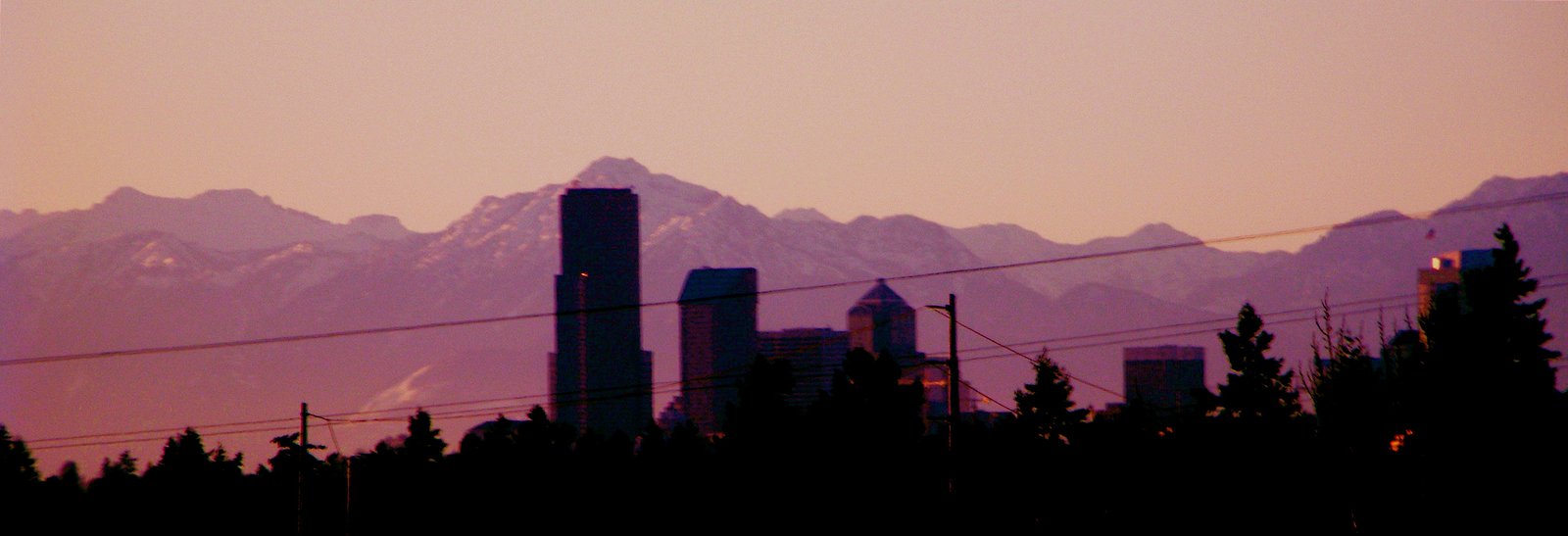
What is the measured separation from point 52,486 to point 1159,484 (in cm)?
9587

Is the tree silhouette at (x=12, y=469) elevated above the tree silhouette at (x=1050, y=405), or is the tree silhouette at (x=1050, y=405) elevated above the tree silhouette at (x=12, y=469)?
the tree silhouette at (x=1050, y=405)

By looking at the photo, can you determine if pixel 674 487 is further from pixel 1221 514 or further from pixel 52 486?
pixel 52 486

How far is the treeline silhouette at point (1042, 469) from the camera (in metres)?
105

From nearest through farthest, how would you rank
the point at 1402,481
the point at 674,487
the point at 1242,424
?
the point at 1402,481 < the point at 674,487 < the point at 1242,424

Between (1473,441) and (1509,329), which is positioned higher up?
(1509,329)

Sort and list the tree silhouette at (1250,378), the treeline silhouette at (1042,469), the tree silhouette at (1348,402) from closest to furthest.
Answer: the tree silhouette at (1348,402) → the treeline silhouette at (1042,469) → the tree silhouette at (1250,378)

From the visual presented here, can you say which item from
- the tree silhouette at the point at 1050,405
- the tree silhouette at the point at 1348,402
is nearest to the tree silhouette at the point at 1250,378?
the tree silhouette at the point at 1050,405

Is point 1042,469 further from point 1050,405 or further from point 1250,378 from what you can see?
point 1250,378

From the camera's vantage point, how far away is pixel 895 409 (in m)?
145

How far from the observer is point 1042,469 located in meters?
128

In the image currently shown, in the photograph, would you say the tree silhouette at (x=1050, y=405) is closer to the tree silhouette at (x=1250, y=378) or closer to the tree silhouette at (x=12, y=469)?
the tree silhouette at (x=1250, y=378)

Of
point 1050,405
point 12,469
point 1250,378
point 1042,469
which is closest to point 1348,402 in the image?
point 1042,469

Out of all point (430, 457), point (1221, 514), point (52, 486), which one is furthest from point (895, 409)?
Result: point (52, 486)

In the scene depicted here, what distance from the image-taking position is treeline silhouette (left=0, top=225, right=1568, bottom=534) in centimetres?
10462
